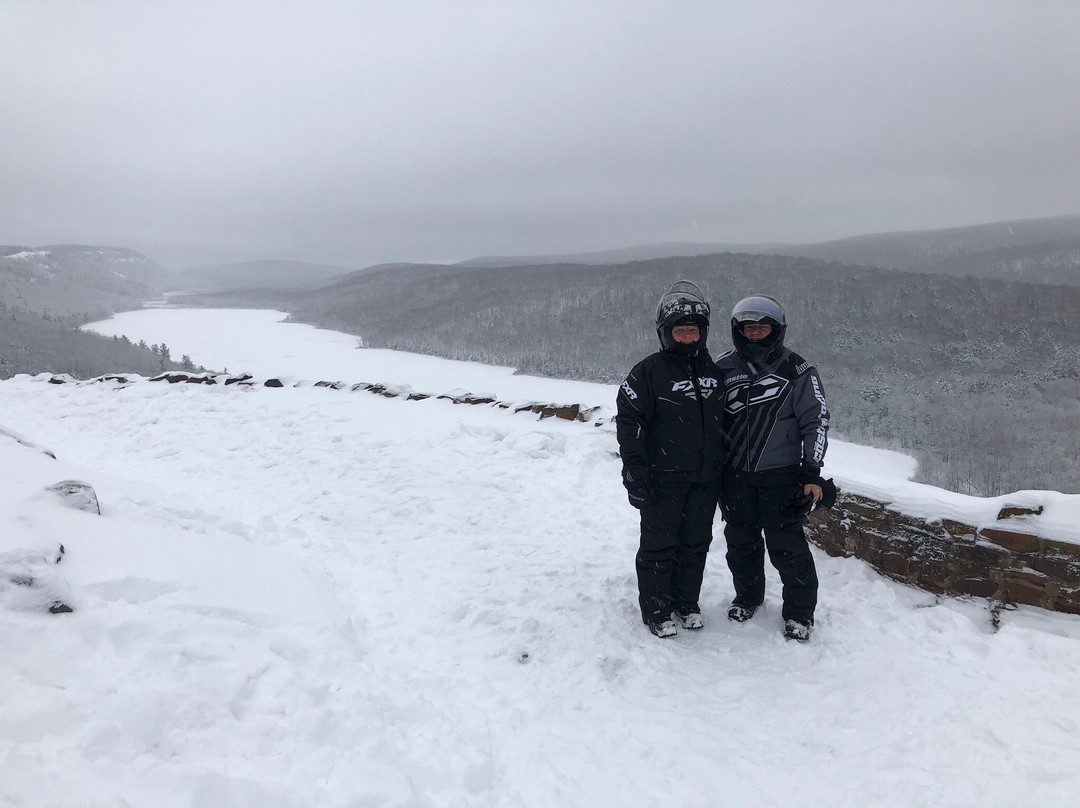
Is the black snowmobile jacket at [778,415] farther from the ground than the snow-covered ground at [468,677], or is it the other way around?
the black snowmobile jacket at [778,415]

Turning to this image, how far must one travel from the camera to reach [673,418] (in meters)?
3.53

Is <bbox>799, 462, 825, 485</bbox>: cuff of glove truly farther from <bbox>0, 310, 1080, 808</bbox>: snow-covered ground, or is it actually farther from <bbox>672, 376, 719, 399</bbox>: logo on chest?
<bbox>0, 310, 1080, 808</bbox>: snow-covered ground

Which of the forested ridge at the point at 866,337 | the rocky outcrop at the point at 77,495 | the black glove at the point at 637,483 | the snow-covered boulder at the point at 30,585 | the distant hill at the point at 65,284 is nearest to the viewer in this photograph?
the snow-covered boulder at the point at 30,585

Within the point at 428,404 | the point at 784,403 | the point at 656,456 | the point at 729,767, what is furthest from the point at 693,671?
the point at 428,404

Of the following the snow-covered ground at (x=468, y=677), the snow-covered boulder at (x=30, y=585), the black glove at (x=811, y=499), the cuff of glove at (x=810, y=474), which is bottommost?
the snow-covered ground at (x=468, y=677)

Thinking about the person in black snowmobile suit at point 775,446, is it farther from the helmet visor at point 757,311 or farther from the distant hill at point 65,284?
the distant hill at point 65,284

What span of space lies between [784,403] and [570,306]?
92138 mm

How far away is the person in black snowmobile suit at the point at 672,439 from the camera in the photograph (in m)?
3.52

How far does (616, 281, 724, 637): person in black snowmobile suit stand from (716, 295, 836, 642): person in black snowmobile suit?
135 mm

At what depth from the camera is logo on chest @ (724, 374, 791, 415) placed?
349 centimetres

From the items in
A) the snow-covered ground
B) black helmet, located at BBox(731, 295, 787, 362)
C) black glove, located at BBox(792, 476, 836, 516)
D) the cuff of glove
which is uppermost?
black helmet, located at BBox(731, 295, 787, 362)

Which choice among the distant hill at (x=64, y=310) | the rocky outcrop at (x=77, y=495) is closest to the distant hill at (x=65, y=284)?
the distant hill at (x=64, y=310)

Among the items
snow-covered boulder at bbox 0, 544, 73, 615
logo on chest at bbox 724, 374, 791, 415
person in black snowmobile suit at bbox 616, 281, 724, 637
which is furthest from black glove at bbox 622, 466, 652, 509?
snow-covered boulder at bbox 0, 544, 73, 615

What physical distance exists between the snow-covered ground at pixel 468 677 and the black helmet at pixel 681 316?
1.98 m
